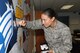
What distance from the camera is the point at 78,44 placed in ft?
23.4

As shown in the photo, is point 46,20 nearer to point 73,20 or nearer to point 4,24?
point 4,24

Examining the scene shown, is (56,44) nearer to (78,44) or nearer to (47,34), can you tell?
(47,34)

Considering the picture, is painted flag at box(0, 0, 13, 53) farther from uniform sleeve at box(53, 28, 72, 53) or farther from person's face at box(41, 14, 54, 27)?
uniform sleeve at box(53, 28, 72, 53)

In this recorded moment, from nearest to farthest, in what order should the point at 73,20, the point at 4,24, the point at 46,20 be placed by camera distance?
the point at 4,24 → the point at 46,20 → the point at 73,20

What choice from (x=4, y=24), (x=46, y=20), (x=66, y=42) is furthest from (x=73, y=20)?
(x=4, y=24)

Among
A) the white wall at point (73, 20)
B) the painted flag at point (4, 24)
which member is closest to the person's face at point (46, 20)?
the painted flag at point (4, 24)

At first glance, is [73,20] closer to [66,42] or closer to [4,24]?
[66,42]

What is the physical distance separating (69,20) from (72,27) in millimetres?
464

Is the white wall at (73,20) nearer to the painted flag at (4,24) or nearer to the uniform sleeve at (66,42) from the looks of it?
the uniform sleeve at (66,42)

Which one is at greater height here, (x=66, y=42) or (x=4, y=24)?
(x=4, y=24)

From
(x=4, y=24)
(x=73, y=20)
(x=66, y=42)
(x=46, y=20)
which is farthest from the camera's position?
(x=73, y=20)

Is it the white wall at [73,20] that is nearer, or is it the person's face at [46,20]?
the person's face at [46,20]

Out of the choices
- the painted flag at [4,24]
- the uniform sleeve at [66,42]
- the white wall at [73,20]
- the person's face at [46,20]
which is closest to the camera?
the painted flag at [4,24]

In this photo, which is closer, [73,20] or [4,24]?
[4,24]
